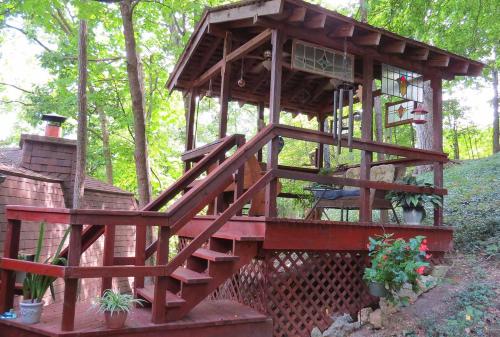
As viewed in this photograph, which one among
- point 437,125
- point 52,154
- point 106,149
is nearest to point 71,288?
point 437,125

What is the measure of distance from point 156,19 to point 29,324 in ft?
36.9

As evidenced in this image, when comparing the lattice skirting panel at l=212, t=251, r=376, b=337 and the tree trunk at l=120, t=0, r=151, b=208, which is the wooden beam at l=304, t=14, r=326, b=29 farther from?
the tree trunk at l=120, t=0, r=151, b=208

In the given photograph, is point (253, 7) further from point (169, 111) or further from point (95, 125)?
point (95, 125)

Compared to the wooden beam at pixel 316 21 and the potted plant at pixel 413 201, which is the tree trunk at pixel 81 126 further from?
the potted plant at pixel 413 201

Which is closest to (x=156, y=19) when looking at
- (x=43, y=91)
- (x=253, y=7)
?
(x=43, y=91)

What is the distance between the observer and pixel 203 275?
12.1ft

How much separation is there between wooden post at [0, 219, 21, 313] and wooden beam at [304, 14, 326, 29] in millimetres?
3658

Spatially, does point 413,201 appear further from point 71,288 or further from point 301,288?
point 71,288

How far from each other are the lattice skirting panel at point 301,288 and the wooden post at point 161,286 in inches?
47.3

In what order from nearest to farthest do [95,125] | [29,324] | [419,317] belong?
[29,324], [419,317], [95,125]

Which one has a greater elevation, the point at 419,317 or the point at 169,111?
the point at 169,111

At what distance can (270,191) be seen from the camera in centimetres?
408

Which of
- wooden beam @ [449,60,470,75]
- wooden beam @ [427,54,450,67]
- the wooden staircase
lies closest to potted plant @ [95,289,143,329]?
the wooden staircase

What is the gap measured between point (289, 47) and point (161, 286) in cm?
409
